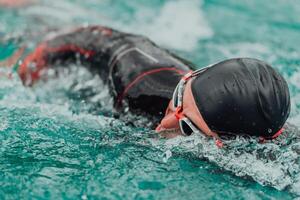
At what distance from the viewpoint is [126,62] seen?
201 inches

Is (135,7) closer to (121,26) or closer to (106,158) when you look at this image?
(121,26)

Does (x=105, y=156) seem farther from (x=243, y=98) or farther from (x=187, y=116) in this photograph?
(x=243, y=98)

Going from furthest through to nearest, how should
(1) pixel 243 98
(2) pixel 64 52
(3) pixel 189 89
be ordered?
(2) pixel 64 52, (3) pixel 189 89, (1) pixel 243 98

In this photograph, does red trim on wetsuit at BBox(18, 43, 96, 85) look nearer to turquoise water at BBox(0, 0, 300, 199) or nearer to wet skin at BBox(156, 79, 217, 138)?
turquoise water at BBox(0, 0, 300, 199)

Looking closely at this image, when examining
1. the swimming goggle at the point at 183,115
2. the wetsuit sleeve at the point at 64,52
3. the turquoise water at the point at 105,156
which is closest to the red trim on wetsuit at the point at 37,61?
the wetsuit sleeve at the point at 64,52

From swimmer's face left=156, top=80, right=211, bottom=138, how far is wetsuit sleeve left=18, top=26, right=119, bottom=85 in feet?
6.43

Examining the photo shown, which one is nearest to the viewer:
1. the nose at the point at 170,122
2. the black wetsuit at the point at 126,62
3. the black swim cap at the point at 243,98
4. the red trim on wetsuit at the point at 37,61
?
the black swim cap at the point at 243,98

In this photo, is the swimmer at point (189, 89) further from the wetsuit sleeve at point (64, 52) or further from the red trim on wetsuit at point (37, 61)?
the red trim on wetsuit at point (37, 61)

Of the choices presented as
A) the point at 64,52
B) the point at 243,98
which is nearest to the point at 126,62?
the point at 64,52

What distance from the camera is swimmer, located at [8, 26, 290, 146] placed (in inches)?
139

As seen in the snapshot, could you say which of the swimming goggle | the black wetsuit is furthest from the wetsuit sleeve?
the swimming goggle

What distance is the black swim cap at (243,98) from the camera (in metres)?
3.51

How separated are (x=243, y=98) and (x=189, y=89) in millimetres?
456

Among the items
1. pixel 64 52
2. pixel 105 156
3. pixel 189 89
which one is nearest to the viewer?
pixel 189 89
